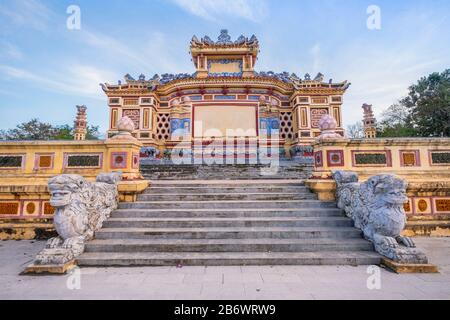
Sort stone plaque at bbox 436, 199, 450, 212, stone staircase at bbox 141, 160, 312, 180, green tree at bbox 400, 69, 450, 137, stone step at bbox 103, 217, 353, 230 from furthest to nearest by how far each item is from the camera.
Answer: green tree at bbox 400, 69, 450, 137, stone staircase at bbox 141, 160, 312, 180, stone plaque at bbox 436, 199, 450, 212, stone step at bbox 103, 217, 353, 230

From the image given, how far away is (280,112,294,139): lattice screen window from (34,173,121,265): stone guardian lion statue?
11110 mm

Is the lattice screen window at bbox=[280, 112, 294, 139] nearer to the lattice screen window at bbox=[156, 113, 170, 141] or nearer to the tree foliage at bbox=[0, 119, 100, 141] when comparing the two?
the lattice screen window at bbox=[156, 113, 170, 141]

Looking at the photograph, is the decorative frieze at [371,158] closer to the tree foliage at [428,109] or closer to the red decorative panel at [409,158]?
the red decorative panel at [409,158]

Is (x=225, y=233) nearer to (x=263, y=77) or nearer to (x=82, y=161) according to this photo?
(x=82, y=161)

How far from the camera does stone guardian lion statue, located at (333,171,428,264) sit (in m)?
3.56

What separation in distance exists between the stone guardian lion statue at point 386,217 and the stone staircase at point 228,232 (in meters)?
0.22

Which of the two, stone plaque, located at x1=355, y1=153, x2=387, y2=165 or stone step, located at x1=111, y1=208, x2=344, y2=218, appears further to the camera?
stone plaque, located at x1=355, y1=153, x2=387, y2=165

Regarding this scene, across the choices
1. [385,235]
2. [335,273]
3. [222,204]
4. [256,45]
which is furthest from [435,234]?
[256,45]

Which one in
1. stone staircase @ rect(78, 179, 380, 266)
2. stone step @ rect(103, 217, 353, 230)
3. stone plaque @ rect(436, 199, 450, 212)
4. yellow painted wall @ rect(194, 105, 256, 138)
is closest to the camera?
stone staircase @ rect(78, 179, 380, 266)

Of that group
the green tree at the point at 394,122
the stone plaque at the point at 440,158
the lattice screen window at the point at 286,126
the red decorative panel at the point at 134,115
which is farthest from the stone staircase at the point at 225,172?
the green tree at the point at 394,122

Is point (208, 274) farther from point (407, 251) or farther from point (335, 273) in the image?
point (407, 251)

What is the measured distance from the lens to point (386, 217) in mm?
3830

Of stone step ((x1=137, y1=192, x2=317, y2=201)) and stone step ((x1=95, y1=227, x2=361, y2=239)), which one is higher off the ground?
stone step ((x1=137, y1=192, x2=317, y2=201))

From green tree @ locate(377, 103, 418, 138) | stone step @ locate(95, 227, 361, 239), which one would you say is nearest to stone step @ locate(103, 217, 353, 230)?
stone step @ locate(95, 227, 361, 239)
